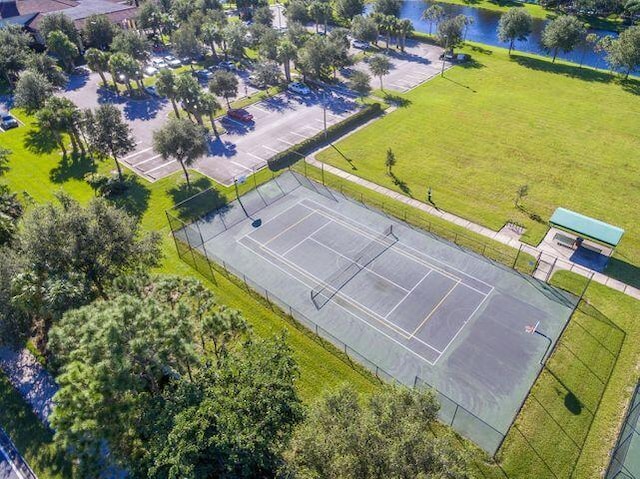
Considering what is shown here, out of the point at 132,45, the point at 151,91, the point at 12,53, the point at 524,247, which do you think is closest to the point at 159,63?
the point at 132,45

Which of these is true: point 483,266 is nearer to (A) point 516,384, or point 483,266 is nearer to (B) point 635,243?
(A) point 516,384

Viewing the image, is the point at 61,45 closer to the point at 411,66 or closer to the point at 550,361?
the point at 411,66

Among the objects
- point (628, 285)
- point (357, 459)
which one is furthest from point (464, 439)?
point (628, 285)

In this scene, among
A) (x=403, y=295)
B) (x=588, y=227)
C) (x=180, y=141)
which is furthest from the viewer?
(x=180, y=141)

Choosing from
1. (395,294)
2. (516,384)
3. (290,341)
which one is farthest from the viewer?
(395,294)

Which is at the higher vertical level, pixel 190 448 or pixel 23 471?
pixel 190 448

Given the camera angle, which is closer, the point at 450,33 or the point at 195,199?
the point at 195,199

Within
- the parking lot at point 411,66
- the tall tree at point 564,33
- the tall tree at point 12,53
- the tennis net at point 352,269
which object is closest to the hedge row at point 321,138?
the parking lot at point 411,66
